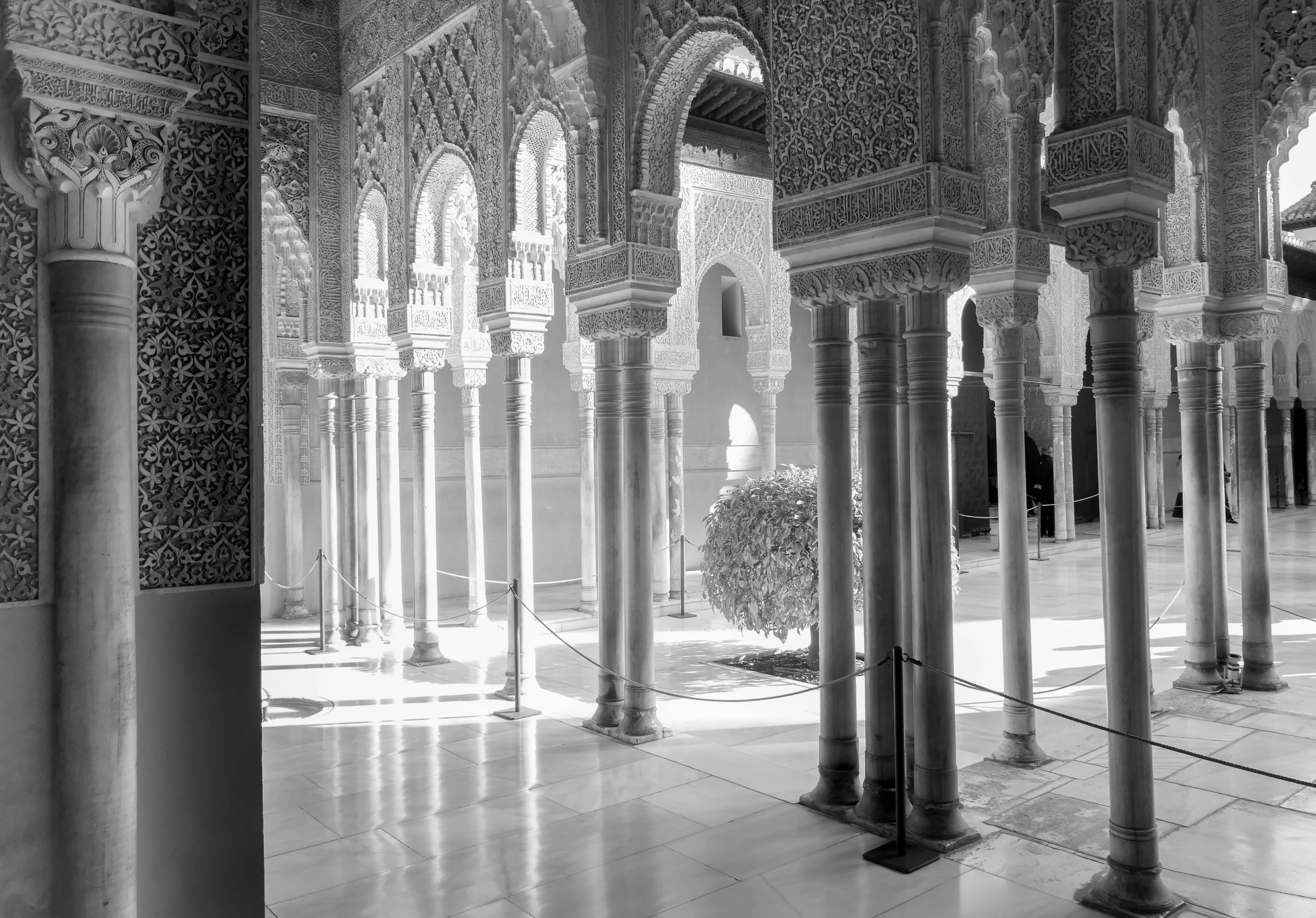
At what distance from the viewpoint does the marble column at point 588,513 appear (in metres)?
11.2

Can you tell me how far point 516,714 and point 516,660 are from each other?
34cm

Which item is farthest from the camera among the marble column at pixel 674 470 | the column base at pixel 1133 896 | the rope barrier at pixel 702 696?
the marble column at pixel 674 470

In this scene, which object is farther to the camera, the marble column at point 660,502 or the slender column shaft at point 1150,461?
the slender column shaft at point 1150,461

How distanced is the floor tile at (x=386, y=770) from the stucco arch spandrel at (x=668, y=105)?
11.3ft

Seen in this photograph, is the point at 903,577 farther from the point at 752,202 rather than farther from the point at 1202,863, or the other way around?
the point at 752,202

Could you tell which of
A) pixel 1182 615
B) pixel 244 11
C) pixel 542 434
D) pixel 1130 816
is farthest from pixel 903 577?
pixel 542 434

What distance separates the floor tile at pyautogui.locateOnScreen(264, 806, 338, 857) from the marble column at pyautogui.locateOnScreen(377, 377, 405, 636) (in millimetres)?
4233

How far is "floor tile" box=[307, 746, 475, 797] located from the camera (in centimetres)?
526

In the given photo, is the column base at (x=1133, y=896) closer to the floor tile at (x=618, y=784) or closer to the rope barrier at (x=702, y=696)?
the rope barrier at (x=702, y=696)

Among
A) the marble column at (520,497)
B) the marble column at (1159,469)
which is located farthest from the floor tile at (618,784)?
the marble column at (1159,469)

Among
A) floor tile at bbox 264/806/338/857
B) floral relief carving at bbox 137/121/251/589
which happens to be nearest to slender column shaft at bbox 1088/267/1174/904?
floral relief carving at bbox 137/121/251/589

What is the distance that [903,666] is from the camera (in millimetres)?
4379

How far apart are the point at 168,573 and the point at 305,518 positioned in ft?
29.6

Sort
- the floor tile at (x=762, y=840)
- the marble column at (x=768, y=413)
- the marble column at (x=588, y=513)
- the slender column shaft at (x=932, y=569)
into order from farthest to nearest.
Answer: the marble column at (x=768, y=413)
the marble column at (x=588, y=513)
the slender column shaft at (x=932, y=569)
the floor tile at (x=762, y=840)
